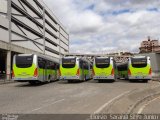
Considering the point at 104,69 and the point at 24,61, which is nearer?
the point at 24,61

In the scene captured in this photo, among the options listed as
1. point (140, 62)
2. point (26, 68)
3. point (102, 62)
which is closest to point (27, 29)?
point (102, 62)

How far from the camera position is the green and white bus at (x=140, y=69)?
33844 mm

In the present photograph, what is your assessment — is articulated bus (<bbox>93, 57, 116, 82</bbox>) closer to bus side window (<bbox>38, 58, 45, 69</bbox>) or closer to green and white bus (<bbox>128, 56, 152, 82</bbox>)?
green and white bus (<bbox>128, 56, 152, 82</bbox>)

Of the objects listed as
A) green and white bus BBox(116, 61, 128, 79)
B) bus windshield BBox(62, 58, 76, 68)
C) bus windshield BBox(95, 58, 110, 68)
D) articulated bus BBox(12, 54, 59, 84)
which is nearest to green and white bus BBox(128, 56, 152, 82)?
bus windshield BBox(95, 58, 110, 68)

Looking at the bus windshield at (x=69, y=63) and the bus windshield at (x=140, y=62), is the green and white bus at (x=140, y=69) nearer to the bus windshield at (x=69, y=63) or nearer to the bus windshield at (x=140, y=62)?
the bus windshield at (x=140, y=62)

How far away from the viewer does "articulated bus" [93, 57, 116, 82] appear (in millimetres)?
33062

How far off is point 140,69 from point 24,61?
1363cm

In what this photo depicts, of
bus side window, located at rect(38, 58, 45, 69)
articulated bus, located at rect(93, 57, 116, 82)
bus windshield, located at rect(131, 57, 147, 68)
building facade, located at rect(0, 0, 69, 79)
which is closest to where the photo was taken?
bus side window, located at rect(38, 58, 45, 69)

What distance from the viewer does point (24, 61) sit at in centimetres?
2730

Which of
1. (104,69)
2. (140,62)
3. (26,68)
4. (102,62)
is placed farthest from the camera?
(140,62)

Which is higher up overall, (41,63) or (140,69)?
(41,63)

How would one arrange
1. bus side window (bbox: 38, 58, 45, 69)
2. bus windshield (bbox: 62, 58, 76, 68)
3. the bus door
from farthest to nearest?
1. bus windshield (bbox: 62, 58, 76, 68)
2. the bus door
3. bus side window (bbox: 38, 58, 45, 69)

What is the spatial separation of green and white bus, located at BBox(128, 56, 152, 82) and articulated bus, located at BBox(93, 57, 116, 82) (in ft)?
8.41

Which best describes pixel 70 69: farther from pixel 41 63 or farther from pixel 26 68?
pixel 26 68
